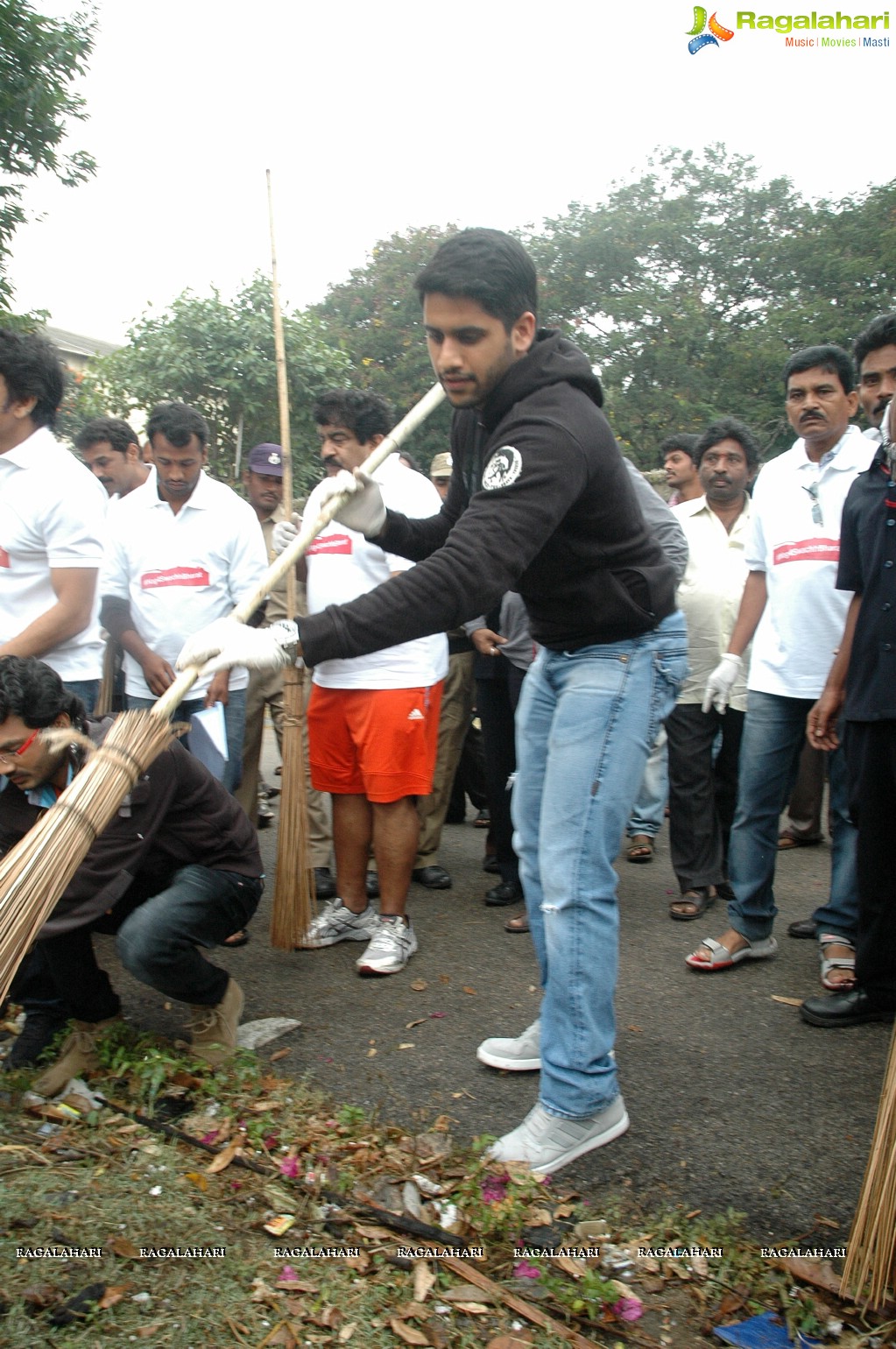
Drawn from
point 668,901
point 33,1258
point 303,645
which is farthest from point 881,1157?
point 668,901

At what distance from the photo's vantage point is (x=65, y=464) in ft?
12.3

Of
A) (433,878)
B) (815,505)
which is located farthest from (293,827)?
(815,505)

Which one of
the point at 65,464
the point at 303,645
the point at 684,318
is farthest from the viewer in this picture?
the point at 684,318

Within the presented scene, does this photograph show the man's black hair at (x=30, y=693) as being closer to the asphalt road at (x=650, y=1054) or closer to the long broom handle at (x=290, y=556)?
the long broom handle at (x=290, y=556)

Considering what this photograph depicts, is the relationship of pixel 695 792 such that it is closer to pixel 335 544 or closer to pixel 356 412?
pixel 335 544

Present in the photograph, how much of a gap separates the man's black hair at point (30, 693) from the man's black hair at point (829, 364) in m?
2.87

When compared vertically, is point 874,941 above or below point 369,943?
above

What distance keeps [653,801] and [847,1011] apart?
8.18ft

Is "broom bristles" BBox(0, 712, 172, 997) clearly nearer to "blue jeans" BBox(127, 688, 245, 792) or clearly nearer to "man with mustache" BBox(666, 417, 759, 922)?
"blue jeans" BBox(127, 688, 245, 792)

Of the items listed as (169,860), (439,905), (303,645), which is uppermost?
(303,645)

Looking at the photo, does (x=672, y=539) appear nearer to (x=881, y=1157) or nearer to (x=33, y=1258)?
(x=881, y=1157)

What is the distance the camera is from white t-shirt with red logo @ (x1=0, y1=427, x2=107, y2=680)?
144 inches

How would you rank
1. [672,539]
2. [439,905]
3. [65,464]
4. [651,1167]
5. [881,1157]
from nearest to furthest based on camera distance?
[881,1157]
[651,1167]
[65,464]
[672,539]
[439,905]

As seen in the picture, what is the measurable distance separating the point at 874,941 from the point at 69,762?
245 centimetres
